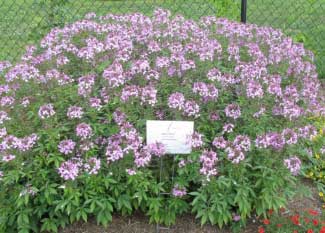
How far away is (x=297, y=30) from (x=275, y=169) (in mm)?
5245

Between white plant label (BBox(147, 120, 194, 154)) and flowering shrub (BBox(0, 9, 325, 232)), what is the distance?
0.06m

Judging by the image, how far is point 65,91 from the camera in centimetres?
349

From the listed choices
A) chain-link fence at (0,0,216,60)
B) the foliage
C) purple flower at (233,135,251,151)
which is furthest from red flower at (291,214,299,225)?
chain-link fence at (0,0,216,60)

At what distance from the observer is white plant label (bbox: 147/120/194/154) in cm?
315

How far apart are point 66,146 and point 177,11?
5.92 meters

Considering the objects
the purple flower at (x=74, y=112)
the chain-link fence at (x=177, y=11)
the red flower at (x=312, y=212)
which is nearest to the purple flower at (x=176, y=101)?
the purple flower at (x=74, y=112)

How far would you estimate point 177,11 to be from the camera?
27.9 feet

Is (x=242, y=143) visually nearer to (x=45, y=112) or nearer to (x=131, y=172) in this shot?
(x=131, y=172)

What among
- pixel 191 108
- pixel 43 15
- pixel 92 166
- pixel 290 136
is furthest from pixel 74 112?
pixel 43 15

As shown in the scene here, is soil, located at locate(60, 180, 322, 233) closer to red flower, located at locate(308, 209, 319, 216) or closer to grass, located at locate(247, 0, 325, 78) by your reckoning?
red flower, located at locate(308, 209, 319, 216)

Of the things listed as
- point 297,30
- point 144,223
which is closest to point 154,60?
point 144,223

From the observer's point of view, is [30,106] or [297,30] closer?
[30,106]

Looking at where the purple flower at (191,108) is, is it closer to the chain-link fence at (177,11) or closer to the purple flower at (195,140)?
the purple flower at (195,140)

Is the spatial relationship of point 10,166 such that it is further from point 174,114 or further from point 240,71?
point 240,71
